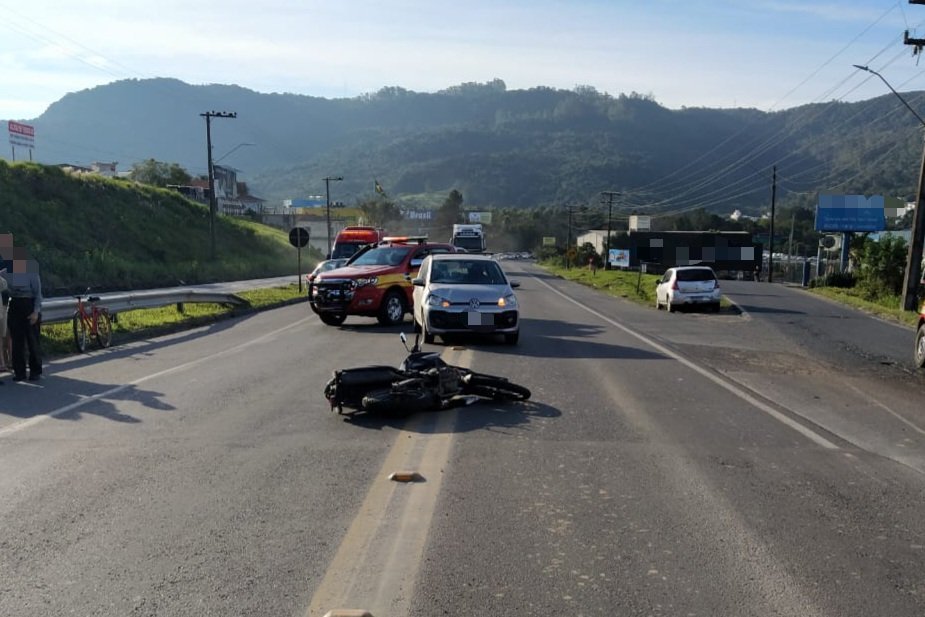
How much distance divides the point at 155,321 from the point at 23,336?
8.63 m

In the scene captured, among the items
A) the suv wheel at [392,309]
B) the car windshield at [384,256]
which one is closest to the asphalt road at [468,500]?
the suv wheel at [392,309]

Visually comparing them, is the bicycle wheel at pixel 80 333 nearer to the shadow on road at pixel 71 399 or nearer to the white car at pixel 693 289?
the shadow on road at pixel 71 399

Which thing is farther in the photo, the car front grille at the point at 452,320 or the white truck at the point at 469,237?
the white truck at the point at 469,237

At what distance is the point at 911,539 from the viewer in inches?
211

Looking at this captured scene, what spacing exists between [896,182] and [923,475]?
123126 millimetres

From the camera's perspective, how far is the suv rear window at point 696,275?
27578mm

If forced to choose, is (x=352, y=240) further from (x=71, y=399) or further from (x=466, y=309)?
(x=71, y=399)

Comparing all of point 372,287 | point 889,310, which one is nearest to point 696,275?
point 889,310

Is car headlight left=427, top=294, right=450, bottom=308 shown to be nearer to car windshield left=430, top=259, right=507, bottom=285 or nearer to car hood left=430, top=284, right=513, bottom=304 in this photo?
car hood left=430, top=284, right=513, bottom=304

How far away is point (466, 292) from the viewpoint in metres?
14.8

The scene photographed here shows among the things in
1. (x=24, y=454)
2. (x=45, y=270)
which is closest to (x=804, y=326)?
(x=24, y=454)

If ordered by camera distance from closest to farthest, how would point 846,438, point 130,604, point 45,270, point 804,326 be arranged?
point 130,604, point 846,438, point 804,326, point 45,270

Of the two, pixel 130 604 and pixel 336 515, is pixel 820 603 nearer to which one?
pixel 336 515

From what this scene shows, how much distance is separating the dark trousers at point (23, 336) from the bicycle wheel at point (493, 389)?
599cm
